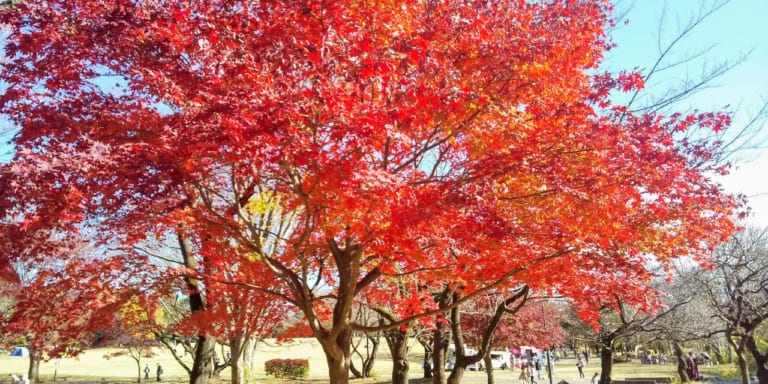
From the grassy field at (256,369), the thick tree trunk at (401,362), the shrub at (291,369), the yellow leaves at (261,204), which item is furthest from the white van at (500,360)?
the yellow leaves at (261,204)

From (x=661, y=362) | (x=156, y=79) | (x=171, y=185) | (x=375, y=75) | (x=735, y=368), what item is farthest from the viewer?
(x=661, y=362)

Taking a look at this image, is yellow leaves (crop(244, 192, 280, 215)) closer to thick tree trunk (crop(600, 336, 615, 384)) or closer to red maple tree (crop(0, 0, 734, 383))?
red maple tree (crop(0, 0, 734, 383))

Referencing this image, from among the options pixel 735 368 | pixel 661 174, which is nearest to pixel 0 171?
pixel 661 174

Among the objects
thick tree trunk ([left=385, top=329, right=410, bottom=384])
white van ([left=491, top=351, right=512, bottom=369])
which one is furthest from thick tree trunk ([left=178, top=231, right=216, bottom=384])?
white van ([left=491, top=351, right=512, bottom=369])

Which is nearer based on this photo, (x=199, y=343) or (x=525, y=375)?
(x=199, y=343)

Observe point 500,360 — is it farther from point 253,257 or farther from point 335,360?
point 335,360

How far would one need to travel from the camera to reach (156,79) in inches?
237

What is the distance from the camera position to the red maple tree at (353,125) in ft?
18.0

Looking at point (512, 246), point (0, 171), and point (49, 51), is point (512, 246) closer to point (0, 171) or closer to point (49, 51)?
point (0, 171)

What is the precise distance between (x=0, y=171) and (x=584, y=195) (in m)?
6.51

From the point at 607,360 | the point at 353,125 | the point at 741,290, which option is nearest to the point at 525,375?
the point at 607,360

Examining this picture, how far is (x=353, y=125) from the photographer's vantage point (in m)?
5.24

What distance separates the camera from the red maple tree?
18.0ft

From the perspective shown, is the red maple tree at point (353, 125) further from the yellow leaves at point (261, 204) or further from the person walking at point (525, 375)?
the person walking at point (525, 375)
